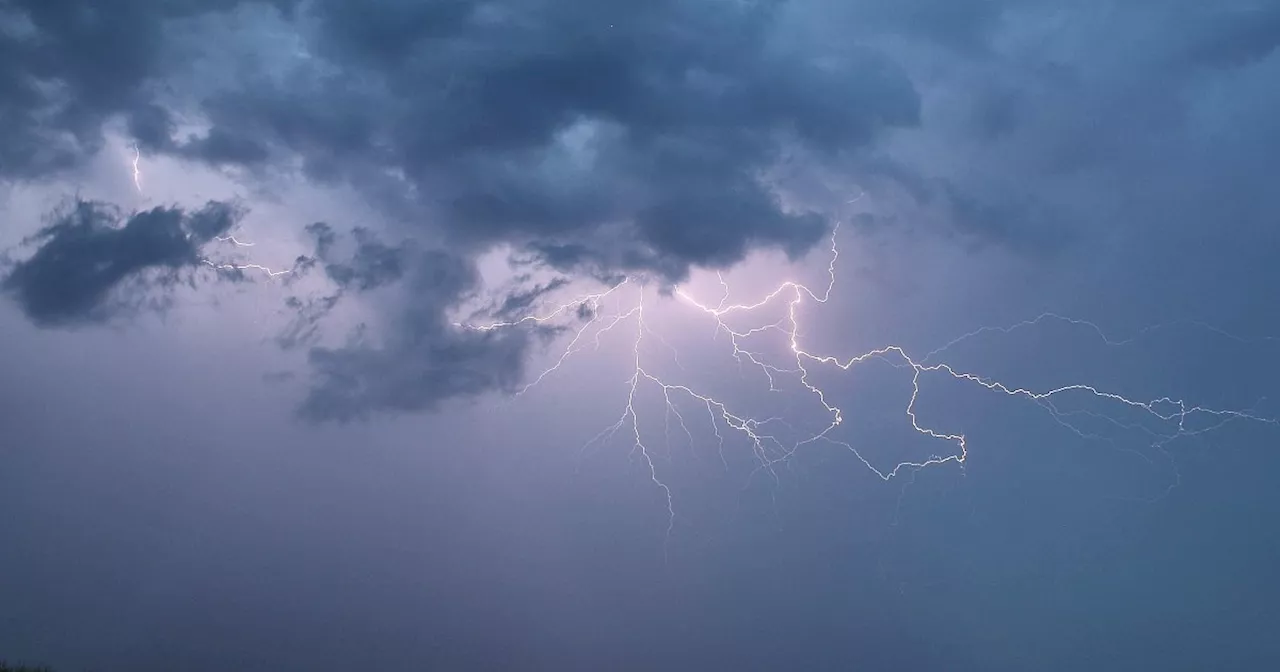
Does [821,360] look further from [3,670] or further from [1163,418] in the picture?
[3,670]

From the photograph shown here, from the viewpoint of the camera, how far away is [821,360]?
82.1ft

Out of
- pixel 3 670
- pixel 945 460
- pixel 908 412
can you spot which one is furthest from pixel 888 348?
pixel 3 670

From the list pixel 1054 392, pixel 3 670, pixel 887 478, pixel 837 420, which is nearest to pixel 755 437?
pixel 837 420

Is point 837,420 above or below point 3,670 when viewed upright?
above

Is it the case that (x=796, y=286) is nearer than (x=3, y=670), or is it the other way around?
(x=3, y=670)

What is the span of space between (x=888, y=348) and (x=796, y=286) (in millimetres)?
3099

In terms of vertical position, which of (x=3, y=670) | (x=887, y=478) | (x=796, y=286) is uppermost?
(x=796, y=286)

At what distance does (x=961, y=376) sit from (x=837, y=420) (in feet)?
12.2

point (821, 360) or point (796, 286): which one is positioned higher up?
point (796, 286)

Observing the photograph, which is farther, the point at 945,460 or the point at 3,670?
the point at 945,460

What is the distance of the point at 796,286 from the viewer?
25.1 m

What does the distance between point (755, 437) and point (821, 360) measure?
2.77 metres

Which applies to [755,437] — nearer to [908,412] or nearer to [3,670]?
[908,412]

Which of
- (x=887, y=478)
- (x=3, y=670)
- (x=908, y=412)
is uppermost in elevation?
(x=908, y=412)
